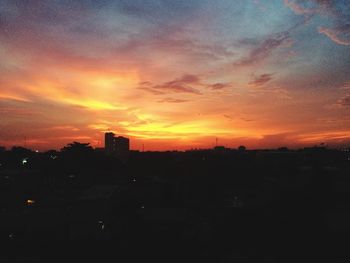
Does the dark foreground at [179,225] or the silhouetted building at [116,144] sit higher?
the silhouetted building at [116,144]

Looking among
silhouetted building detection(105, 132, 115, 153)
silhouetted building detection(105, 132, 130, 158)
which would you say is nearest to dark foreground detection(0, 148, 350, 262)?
silhouetted building detection(105, 132, 130, 158)

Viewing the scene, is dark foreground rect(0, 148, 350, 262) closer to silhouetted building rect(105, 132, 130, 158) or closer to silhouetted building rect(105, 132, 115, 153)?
silhouetted building rect(105, 132, 130, 158)

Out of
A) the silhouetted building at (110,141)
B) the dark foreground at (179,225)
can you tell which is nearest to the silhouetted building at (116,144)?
the silhouetted building at (110,141)

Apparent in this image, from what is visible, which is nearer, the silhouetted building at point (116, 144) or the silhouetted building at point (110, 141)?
the silhouetted building at point (116, 144)

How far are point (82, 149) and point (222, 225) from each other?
33676 mm

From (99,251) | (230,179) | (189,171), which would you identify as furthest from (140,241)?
(189,171)

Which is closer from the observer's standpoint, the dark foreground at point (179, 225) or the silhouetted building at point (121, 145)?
the dark foreground at point (179, 225)

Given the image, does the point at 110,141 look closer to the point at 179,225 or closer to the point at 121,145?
the point at 121,145

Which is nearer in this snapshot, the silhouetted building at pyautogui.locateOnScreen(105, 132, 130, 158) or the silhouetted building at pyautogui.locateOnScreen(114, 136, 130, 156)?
the silhouetted building at pyautogui.locateOnScreen(105, 132, 130, 158)

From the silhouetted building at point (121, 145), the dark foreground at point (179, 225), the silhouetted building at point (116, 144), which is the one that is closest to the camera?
the dark foreground at point (179, 225)

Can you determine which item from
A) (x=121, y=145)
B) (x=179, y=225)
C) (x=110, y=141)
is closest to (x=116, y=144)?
(x=121, y=145)

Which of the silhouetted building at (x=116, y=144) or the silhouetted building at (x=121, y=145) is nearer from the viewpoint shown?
the silhouetted building at (x=116, y=144)

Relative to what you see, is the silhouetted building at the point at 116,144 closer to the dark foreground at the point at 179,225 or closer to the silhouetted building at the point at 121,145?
the silhouetted building at the point at 121,145

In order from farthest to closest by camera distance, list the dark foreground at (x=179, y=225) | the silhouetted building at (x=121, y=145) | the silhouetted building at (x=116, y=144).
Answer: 1. the silhouetted building at (x=121, y=145)
2. the silhouetted building at (x=116, y=144)
3. the dark foreground at (x=179, y=225)
